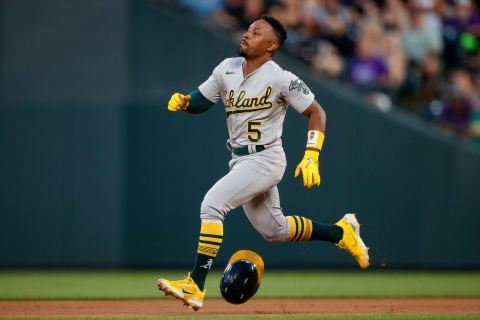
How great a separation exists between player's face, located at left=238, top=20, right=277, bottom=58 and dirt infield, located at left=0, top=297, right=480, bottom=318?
198cm

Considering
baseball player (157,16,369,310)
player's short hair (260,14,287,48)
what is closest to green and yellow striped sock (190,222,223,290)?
baseball player (157,16,369,310)

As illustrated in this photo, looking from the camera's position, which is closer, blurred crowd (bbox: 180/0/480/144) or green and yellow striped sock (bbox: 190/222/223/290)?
green and yellow striped sock (bbox: 190/222/223/290)

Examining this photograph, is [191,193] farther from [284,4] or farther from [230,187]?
[230,187]

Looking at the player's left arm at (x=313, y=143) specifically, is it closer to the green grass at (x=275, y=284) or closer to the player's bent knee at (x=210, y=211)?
the player's bent knee at (x=210, y=211)

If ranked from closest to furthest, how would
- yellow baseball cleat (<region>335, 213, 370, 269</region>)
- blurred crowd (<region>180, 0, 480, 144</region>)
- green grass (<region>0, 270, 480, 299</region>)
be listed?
yellow baseball cleat (<region>335, 213, 370, 269</region>)
green grass (<region>0, 270, 480, 299</region>)
blurred crowd (<region>180, 0, 480, 144</region>)

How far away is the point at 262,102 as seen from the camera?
5.33 metres

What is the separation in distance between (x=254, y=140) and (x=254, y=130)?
0.07 metres

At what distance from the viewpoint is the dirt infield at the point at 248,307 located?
5.77 metres

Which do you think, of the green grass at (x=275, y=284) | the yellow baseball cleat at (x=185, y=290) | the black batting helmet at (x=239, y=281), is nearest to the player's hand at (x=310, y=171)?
the black batting helmet at (x=239, y=281)

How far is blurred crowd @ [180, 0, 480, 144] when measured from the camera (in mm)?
10094

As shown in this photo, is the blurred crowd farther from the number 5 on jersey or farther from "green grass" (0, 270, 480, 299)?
the number 5 on jersey

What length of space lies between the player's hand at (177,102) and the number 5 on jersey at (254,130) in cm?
59

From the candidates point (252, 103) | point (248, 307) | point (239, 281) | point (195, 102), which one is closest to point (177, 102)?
point (195, 102)

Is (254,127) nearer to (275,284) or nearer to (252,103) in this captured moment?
(252,103)
